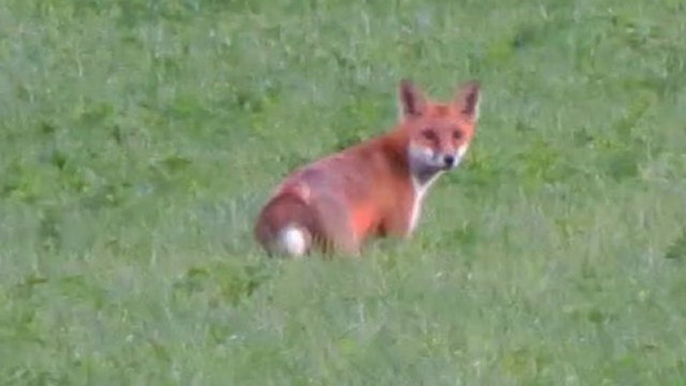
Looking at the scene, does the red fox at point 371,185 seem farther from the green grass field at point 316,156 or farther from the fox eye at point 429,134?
the green grass field at point 316,156

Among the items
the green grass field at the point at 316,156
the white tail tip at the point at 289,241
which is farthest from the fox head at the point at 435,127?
the white tail tip at the point at 289,241

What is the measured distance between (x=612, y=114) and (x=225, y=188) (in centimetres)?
366

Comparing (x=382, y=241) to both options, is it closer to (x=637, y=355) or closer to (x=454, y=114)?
A: (x=454, y=114)

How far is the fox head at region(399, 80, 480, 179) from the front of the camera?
13336 millimetres

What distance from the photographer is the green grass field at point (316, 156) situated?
9.55 m

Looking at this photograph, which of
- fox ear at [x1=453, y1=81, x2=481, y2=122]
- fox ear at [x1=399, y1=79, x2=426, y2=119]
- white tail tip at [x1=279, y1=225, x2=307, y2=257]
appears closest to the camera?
white tail tip at [x1=279, y1=225, x2=307, y2=257]

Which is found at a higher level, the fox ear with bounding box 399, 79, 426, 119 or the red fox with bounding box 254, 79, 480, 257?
the fox ear with bounding box 399, 79, 426, 119

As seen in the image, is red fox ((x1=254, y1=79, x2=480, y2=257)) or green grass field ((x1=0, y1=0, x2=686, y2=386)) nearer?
green grass field ((x1=0, y1=0, x2=686, y2=386))

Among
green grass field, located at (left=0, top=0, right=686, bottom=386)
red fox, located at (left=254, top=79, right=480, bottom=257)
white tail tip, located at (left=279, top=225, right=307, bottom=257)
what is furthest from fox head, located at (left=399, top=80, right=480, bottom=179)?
white tail tip, located at (left=279, top=225, right=307, bottom=257)

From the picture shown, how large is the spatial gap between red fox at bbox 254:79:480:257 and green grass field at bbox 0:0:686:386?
0.23 m

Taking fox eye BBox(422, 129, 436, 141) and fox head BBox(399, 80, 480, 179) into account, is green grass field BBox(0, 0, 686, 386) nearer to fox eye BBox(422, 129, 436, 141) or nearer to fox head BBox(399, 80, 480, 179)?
fox head BBox(399, 80, 480, 179)

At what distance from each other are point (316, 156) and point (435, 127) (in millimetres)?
3684

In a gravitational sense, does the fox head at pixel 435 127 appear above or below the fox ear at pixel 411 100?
below

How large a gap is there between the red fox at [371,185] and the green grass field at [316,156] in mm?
225
